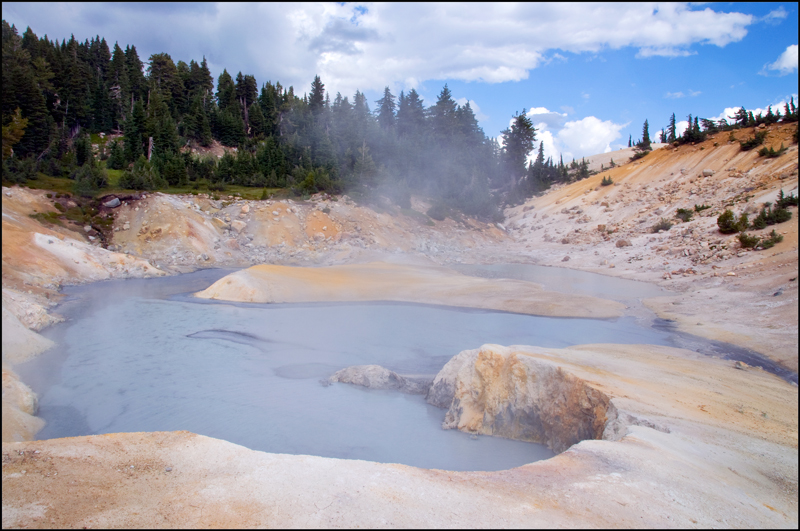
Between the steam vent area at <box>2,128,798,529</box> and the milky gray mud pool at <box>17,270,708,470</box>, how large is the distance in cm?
6

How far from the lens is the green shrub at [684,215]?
25664 millimetres

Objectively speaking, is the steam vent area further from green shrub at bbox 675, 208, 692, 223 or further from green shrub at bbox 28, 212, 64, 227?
green shrub at bbox 675, 208, 692, 223

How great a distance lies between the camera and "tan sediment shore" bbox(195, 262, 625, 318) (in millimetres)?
15625

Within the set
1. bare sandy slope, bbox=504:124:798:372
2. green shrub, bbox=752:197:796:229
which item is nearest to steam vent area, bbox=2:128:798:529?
bare sandy slope, bbox=504:124:798:372

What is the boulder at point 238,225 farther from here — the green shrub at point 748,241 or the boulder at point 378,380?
the green shrub at point 748,241

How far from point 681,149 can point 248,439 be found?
1596 inches

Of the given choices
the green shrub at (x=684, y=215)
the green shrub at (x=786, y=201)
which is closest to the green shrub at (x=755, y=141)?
the green shrub at (x=684, y=215)

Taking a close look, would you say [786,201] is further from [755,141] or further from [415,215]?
[415,215]

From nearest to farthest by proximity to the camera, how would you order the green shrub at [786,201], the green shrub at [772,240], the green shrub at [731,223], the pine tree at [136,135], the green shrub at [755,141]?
the green shrub at [772,240] → the green shrub at [786,201] → the green shrub at [731,223] → the green shrub at [755,141] → the pine tree at [136,135]

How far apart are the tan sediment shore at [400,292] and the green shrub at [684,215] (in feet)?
43.7

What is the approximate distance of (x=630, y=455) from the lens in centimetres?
477

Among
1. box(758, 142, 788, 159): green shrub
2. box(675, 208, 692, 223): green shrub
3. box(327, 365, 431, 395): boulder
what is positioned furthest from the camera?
box(758, 142, 788, 159): green shrub

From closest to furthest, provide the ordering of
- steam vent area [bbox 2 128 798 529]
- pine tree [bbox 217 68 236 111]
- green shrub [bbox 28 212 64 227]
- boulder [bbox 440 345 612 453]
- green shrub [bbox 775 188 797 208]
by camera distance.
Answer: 1. steam vent area [bbox 2 128 798 529]
2. boulder [bbox 440 345 612 453]
3. green shrub [bbox 28 212 64 227]
4. green shrub [bbox 775 188 797 208]
5. pine tree [bbox 217 68 236 111]

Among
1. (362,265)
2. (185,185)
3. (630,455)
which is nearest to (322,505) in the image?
(630,455)
